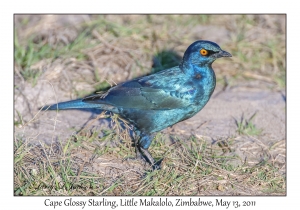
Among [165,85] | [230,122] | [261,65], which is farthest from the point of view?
[261,65]

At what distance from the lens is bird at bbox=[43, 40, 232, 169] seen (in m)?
5.15

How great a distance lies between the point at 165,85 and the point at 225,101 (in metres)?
1.53

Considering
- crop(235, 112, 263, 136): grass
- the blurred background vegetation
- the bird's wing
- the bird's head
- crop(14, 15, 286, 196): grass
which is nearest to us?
crop(14, 15, 286, 196): grass

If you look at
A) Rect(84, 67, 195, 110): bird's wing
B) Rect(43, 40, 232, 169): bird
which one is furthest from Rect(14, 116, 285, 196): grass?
Rect(84, 67, 195, 110): bird's wing

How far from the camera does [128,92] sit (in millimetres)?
5293

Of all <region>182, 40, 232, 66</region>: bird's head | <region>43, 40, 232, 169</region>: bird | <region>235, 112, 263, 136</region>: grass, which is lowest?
<region>235, 112, 263, 136</region>: grass

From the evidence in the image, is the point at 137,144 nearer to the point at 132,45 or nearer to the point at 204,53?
the point at 204,53

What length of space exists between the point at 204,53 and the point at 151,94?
26.3 inches

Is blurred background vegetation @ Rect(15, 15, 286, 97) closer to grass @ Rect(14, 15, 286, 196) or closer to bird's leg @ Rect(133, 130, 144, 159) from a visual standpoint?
grass @ Rect(14, 15, 286, 196)

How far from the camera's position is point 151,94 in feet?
17.1

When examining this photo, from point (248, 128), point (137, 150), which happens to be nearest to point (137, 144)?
point (137, 150)

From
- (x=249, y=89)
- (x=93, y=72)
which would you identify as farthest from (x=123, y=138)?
(x=249, y=89)

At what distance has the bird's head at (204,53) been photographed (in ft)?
17.3

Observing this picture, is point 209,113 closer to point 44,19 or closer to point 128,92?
point 128,92
